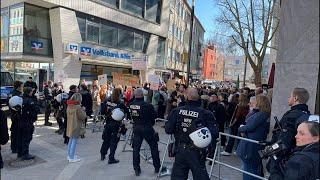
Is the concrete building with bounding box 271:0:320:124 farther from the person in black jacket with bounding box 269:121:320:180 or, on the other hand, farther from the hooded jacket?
the hooded jacket

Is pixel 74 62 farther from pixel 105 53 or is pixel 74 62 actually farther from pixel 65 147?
pixel 65 147

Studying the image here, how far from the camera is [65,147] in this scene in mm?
9734

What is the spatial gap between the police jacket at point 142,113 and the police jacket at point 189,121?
1539 mm

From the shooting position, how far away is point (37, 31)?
67.9 feet

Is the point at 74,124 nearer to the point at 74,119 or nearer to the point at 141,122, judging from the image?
the point at 74,119

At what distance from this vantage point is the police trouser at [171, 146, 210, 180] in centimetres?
525

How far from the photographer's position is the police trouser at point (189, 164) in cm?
525

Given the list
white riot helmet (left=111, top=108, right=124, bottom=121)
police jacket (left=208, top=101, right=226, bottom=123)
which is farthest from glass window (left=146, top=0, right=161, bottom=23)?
white riot helmet (left=111, top=108, right=124, bottom=121)

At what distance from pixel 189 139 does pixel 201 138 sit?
0.26 meters

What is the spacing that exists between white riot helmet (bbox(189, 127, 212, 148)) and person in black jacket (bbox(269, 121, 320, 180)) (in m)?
1.71

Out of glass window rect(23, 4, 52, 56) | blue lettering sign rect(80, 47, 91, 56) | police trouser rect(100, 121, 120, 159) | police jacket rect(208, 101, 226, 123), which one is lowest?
police trouser rect(100, 121, 120, 159)

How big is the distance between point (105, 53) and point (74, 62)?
10.9ft

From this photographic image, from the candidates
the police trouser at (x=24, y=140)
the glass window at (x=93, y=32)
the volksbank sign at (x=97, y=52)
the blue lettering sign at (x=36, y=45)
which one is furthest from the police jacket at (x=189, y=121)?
the glass window at (x=93, y=32)

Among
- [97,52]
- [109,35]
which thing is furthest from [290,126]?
[109,35]
